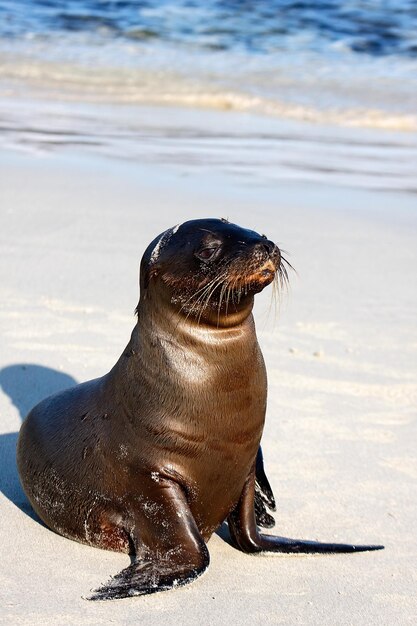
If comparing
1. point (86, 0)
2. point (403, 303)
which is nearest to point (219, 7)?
point (86, 0)

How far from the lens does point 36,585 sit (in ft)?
11.2

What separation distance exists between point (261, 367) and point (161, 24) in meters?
19.7

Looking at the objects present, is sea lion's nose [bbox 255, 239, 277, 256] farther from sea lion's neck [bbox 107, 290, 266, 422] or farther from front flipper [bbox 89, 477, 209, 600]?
front flipper [bbox 89, 477, 209, 600]

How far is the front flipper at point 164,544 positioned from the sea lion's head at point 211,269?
22.4 inches

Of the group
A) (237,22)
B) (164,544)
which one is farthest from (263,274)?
(237,22)

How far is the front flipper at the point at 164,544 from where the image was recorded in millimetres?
3428

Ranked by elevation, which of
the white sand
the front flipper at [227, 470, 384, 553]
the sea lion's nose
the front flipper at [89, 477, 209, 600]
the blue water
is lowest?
the blue water

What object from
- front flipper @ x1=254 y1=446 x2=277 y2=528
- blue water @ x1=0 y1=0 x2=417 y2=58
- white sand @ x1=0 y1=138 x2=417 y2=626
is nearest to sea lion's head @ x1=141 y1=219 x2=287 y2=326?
front flipper @ x1=254 y1=446 x2=277 y2=528

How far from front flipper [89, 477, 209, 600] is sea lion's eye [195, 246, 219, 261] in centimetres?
71

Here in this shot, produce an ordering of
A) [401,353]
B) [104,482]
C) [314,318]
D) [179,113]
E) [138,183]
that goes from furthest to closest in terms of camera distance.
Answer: [179,113]
[138,183]
[314,318]
[401,353]
[104,482]

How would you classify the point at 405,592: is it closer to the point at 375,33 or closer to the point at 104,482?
the point at 104,482

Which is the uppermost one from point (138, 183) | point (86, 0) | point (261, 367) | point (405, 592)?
point (261, 367)

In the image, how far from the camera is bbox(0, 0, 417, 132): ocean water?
50.0ft

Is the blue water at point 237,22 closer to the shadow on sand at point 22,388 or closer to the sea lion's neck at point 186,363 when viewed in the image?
the shadow on sand at point 22,388
